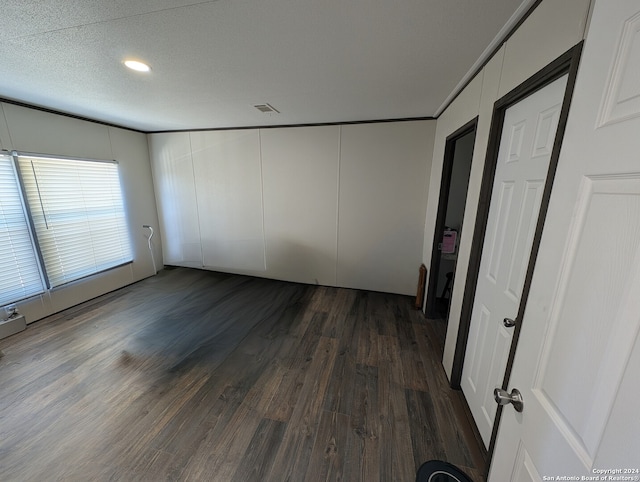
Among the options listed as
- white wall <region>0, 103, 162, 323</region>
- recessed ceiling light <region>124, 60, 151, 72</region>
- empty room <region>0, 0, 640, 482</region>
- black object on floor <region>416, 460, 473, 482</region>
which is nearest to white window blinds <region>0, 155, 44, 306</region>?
empty room <region>0, 0, 640, 482</region>

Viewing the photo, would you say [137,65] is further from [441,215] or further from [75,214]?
[441,215]

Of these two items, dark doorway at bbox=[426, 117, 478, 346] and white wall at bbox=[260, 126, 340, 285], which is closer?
dark doorway at bbox=[426, 117, 478, 346]

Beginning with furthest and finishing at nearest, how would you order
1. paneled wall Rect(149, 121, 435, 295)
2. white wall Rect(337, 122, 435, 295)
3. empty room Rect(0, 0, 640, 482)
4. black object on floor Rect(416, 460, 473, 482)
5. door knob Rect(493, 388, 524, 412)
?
1. paneled wall Rect(149, 121, 435, 295)
2. white wall Rect(337, 122, 435, 295)
3. black object on floor Rect(416, 460, 473, 482)
4. door knob Rect(493, 388, 524, 412)
5. empty room Rect(0, 0, 640, 482)

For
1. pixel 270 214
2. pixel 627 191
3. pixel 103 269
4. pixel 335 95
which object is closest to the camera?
pixel 627 191

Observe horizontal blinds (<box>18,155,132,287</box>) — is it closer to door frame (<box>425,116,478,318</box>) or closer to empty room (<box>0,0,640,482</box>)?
empty room (<box>0,0,640,482</box>)

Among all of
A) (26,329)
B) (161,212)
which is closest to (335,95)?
(161,212)

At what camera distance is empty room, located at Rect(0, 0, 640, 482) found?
0.62m

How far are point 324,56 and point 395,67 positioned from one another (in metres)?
0.55

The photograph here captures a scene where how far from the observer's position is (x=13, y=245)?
2643 millimetres

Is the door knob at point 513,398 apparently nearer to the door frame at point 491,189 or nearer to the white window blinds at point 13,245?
the door frame at point 491,189

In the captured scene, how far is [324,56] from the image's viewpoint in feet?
5.36

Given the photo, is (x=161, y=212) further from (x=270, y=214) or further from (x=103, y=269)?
(x=270, y=214)

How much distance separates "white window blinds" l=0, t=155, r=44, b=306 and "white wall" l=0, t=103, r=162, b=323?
6.2 inches

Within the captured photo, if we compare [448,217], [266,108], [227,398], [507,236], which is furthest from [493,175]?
[227,398]
